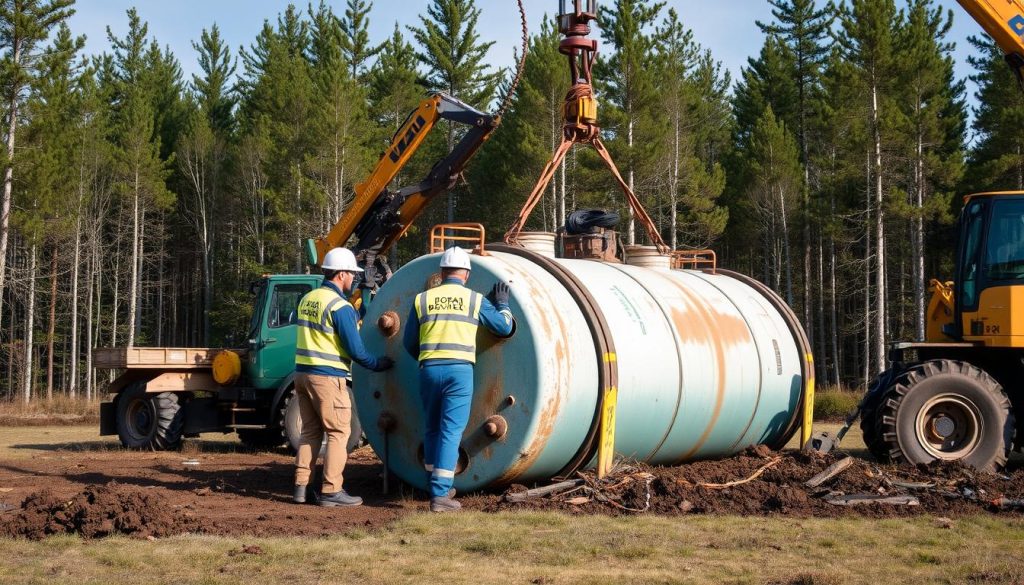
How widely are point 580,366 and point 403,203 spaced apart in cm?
975

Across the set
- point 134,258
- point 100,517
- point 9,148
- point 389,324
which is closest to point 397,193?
point 389,324

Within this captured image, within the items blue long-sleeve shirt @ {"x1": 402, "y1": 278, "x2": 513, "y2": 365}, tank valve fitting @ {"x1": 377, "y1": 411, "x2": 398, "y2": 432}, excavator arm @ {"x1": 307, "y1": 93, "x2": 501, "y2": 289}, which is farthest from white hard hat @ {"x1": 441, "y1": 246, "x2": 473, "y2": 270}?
excavator arm @ {"x1": 307, "y1": 93, "x2": 501, "y2": 289}

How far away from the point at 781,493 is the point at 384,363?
3676 millimetres

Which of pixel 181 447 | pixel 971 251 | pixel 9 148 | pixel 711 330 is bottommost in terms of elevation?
pixel 181 447


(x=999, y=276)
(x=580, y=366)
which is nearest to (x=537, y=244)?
(x=580, y=366)

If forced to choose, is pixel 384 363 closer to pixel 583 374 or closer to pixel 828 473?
pixel 583 374

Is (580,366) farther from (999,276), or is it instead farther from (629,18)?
(629,18)

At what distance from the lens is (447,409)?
918 cm

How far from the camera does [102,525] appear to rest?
8070 millimetres

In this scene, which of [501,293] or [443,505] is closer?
[443,505]

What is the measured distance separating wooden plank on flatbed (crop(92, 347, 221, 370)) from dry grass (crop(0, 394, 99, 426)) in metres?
12.4

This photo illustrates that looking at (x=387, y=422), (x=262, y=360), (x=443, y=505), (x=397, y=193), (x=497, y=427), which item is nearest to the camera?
(x=443, y=505)

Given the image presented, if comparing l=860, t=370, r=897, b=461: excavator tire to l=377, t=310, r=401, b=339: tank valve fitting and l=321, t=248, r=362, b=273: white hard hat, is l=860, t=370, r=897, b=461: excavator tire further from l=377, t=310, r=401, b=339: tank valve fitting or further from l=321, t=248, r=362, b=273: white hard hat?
l=321, t=248, r=362, b=273: white hard hat

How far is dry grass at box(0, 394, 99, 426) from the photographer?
95.3 feet
